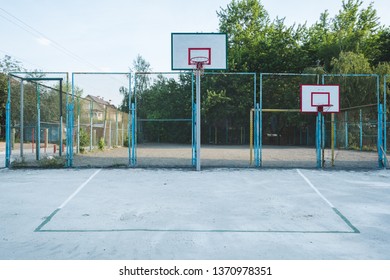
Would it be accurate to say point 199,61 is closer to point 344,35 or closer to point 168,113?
point 168,113

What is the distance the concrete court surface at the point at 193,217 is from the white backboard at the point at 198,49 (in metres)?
3.66

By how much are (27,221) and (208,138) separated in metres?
25.4

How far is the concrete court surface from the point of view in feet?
13.7

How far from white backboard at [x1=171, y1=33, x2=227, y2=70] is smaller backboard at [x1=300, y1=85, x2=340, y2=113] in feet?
10.2

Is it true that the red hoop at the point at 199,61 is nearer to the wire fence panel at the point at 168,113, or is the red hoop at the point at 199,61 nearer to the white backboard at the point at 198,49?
the white backboard at the point at 198,49

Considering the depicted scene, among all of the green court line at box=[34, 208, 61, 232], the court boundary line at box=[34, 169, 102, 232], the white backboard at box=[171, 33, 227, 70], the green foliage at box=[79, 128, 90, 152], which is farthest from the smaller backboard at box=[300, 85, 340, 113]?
the green foliage at box=[79, 128, 90, 152]

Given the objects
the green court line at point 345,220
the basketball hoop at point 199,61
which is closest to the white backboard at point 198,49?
the basketball hoop at point 199,61

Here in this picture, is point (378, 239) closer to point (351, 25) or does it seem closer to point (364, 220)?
point (364, 220)

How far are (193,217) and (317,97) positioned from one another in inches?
331

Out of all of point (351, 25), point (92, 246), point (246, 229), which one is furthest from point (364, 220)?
point (351, 25)

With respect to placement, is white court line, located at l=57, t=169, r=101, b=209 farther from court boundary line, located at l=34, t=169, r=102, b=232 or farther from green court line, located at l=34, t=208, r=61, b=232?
green court line, located at l=34, t=208, r=61, b=232

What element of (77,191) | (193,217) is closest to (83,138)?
(77,191)

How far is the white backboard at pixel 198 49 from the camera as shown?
11.3m

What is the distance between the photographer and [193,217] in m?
5.68
